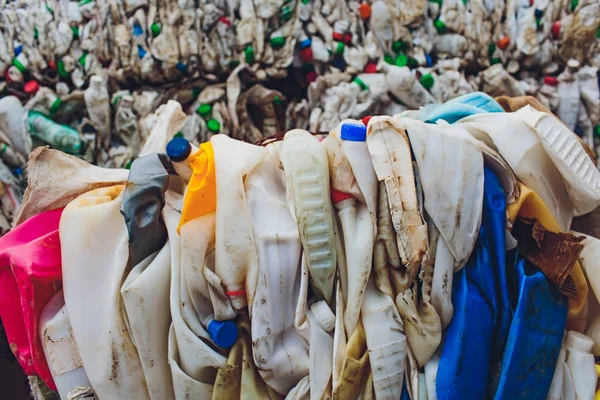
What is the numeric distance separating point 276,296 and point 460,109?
421mm

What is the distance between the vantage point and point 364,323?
2.13 feet

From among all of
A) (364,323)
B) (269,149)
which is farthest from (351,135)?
(364,323)

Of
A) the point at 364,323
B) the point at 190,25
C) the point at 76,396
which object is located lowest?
the point at 76,396

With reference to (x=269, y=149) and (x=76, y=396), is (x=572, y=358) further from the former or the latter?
(x=76, y=396)

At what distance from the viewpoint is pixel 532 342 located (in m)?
0.63

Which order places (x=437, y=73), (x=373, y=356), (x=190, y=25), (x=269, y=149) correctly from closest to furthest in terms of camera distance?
(x=373, y=356) → (x=269, y=149) → (x=190, y=25) → (x=437, y=73)

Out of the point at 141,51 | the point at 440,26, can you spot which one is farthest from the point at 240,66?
the point at 440,26

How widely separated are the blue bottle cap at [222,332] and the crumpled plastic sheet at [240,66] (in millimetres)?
778

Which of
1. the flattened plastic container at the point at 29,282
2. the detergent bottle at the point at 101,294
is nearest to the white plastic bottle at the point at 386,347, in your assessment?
the detergent bottle at the point at 101,294

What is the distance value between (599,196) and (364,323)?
36 centimetres

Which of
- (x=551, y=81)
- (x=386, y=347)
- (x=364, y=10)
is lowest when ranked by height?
(x=551, y=81)

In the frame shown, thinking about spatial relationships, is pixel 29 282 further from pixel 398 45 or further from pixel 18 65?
pixel 398 45

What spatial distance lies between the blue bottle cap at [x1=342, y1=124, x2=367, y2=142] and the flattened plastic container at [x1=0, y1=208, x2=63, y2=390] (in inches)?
17.0

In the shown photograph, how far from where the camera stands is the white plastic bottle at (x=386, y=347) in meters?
0.63
